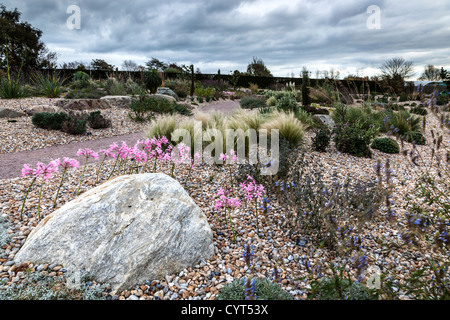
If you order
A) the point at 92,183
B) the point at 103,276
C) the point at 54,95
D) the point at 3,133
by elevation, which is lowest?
the point at 103,276

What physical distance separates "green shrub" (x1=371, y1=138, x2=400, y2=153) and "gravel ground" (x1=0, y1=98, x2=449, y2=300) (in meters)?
2.29

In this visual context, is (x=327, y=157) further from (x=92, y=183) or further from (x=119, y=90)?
(x=119, y=90)

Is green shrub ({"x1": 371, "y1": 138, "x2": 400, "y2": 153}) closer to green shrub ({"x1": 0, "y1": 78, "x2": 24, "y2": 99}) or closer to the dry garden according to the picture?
the dry garden

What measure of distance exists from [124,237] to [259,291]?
112cm

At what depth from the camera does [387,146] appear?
6.15m

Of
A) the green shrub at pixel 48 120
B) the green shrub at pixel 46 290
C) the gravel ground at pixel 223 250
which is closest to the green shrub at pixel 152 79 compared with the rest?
the green shrub at pixel 48 120

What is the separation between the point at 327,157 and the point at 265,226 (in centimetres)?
291

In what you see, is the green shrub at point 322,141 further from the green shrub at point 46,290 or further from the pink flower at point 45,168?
the green shrub at point 46,290

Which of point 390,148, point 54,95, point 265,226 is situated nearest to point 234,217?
point 265,226

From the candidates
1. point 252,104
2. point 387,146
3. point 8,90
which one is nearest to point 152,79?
point 252,104

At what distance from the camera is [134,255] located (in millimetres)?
2148
